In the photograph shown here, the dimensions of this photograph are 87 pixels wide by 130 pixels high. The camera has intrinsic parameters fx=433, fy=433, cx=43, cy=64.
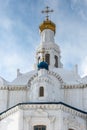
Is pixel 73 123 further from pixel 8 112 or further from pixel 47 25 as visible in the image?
pixel 47 25

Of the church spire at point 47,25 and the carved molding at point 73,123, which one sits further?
the church spire at point 47,25

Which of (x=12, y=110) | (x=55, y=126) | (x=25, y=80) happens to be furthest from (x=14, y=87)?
(x=55, y=126)

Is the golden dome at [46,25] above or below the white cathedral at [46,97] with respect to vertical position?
above

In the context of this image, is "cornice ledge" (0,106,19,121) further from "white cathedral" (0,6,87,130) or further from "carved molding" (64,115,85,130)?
"carved molding" (64,115,85,130)

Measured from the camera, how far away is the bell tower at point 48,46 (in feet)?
114

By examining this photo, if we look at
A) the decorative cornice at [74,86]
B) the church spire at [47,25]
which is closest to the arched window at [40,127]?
the decorative cornice at [74,86]

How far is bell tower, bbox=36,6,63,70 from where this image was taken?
34.7 metres

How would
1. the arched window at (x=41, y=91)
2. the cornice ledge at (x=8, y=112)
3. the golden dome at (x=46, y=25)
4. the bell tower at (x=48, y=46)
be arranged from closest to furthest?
the cornice ledge at (x=8, y=112) < the arched window at (x=41, y=91) < the bell tower at (x=48, y=46) < the golden dome at (x=46, y=25)

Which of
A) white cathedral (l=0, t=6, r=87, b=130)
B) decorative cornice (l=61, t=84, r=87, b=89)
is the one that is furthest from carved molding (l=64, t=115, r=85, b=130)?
decorative cornice (l=61, t=84, r=87, b=89)

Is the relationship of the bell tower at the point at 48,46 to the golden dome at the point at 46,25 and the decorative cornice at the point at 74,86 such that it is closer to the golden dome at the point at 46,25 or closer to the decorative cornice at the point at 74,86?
the golden dome at the point at 46,25

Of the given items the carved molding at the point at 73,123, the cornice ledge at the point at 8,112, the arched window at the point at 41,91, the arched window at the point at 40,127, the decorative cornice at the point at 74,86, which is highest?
the decorative cornice at the point at 74,86

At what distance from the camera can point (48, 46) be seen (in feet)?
116

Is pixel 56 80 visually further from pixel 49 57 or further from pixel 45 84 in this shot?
pixel 49 57

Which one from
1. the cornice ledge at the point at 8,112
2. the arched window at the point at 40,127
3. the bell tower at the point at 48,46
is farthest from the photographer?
the bell tower at the point at 48,46
